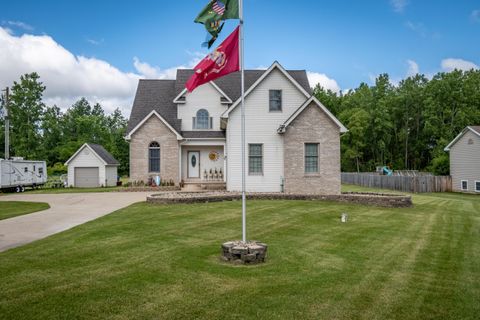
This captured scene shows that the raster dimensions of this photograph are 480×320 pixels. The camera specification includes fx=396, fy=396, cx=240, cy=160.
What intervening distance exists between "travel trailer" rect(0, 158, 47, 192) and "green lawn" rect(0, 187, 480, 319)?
20708 millimetres

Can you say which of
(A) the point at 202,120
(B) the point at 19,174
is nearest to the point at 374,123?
(A) the point at 202,120

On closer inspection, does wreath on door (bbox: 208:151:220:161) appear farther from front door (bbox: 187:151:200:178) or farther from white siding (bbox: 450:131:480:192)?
white siding (bbox: 450:131:480:192)

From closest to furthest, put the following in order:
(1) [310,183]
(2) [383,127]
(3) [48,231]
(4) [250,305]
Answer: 1. (4) [250,305]
2. (3) [48,231]
3. (1) [310,183]
4. (2) [383,127]

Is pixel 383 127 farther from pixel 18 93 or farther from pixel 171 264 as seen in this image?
pixel 171 264

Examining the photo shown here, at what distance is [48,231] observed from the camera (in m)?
11.5

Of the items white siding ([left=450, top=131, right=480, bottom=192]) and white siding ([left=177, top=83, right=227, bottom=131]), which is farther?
white siding ([left=450, top=131, right=480, bottom=192])

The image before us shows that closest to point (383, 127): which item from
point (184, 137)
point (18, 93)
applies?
point (184, 137)

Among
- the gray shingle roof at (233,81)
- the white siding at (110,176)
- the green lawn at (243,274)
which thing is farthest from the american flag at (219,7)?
the white siding at (110,176)

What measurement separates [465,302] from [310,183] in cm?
1616

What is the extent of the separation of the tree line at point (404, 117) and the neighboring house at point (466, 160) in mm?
16351

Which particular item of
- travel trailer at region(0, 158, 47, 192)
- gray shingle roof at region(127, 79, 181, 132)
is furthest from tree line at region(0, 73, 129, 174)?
gray shingle roof at region(127, 79, 181, 132)

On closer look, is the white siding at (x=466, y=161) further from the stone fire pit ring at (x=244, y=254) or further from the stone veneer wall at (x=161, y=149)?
the stone fire pit ring at (x=244, y=254)

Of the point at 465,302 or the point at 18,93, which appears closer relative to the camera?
the point at 465,302

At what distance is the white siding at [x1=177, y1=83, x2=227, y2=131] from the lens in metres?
28.5
